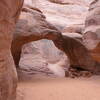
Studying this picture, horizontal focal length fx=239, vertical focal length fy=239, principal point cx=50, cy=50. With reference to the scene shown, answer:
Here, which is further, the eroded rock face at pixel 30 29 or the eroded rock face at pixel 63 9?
the eroded rock face at pixel 63 9

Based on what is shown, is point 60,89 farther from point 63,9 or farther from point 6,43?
point 63,9

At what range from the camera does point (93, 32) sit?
5758mm

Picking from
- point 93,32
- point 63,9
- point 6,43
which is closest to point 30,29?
point 93,32

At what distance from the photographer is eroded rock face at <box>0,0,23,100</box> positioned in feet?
8.98

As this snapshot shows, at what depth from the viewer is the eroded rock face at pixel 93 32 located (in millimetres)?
5652

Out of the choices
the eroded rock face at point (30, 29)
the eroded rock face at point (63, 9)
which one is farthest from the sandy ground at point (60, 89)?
the eroded rock face at point (63, 9)

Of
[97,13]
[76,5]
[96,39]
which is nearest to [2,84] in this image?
[96,39]

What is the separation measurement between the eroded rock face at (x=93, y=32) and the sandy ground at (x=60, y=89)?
754mm

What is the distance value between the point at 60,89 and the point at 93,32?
1.59 metres

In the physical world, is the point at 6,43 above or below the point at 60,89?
above

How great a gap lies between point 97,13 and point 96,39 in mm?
726

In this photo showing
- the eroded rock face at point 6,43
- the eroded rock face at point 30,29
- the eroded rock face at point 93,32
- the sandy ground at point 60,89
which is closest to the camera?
the eroded rock face at point 6,43

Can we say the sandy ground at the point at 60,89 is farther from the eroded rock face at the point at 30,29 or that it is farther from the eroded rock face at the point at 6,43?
the eroded rock face at the point at 6,43

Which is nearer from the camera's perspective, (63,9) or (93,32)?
(93,32)
